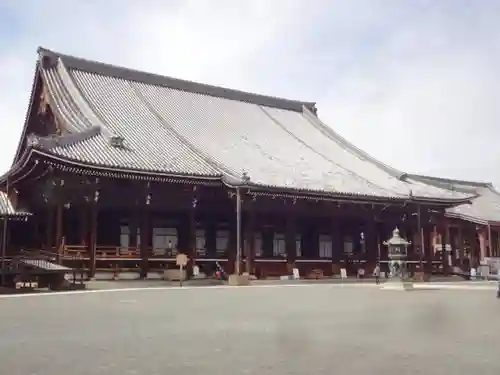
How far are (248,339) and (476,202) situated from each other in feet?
159

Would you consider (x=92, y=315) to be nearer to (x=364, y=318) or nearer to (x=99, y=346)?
(x=99, y=346)

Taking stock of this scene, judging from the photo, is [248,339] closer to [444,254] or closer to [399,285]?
[399,285]

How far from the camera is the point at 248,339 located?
8.72 meters

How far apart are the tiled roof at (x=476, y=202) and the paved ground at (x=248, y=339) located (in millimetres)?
30185

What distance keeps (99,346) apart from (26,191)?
26475 millimetres

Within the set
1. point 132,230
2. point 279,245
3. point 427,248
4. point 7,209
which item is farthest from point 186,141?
point 427,248

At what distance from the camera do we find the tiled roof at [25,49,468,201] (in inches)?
1123

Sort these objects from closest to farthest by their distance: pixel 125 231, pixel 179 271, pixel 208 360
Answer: pixel 208 360, pixel 179 271, pixel 125 231

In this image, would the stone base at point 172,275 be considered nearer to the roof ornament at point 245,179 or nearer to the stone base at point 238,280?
the stone base at point 238,280

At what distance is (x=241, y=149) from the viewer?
3459cm

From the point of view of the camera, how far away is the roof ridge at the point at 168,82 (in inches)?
1393

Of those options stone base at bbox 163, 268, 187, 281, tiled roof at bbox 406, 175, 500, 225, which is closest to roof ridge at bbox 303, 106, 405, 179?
tiled roof at bbox 406, 175, 500, 225

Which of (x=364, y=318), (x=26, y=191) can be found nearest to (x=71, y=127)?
(x=26, y=191)

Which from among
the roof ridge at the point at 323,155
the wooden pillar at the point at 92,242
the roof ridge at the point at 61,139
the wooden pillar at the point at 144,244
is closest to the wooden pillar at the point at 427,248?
the roof ridge at the point at 323,155
